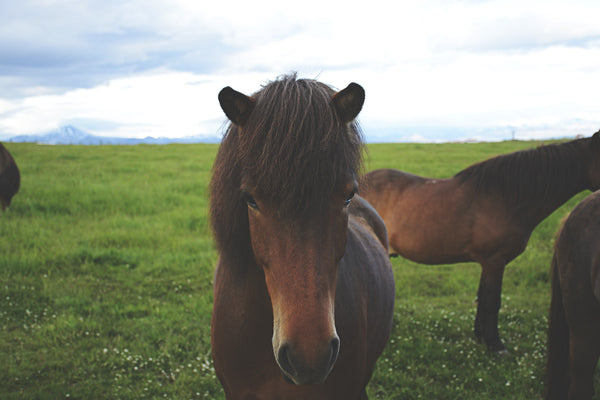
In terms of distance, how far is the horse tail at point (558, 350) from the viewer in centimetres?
348

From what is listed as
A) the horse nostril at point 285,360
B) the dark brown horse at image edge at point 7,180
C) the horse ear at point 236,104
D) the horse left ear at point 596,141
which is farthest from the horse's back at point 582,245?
the dark brown horse at image edge at point 7,180

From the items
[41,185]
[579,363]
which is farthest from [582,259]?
[41,185]

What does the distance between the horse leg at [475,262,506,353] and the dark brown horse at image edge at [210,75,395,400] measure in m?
3.29

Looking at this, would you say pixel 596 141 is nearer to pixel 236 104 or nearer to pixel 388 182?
pixel 388 182

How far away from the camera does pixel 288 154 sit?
1.48m

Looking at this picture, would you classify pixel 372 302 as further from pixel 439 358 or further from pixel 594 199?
pixel 439 358

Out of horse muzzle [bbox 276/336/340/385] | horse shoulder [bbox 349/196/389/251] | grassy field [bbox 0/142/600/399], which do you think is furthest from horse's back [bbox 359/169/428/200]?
horse muzzle [bbox 276/336/340/385]

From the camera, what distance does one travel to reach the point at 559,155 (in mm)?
4902

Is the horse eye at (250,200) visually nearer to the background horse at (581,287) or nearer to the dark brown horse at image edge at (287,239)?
the dark brown horse at image edge at (287,239)

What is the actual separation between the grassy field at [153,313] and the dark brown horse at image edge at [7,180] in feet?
0.73

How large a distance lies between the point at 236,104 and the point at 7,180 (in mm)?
9824

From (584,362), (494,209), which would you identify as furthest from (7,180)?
(584,362)

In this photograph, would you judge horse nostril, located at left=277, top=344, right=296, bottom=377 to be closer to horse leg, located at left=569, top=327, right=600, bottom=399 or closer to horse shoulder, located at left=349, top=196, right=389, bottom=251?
horse shoulder, located at left=349, top=196, right=389, bottom=251

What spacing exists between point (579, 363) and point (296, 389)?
245cm
